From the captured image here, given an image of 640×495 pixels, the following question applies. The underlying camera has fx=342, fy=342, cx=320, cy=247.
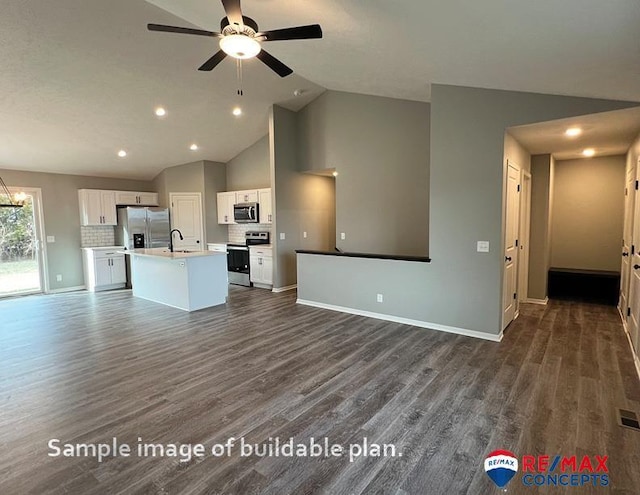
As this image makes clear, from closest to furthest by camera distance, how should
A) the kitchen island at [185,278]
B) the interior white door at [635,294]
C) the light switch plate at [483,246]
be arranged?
the interior white door at [635,294], the light switch plate at [483,246], the kitchen island at [185,278]

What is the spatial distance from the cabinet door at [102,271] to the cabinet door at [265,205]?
137 inches

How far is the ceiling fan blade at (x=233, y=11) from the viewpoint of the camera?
2.21m

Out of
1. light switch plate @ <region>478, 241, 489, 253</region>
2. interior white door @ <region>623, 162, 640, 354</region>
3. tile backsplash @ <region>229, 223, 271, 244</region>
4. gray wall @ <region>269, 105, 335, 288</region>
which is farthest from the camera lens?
tile backsplash @ <region>229, 223, 271, 244</region>

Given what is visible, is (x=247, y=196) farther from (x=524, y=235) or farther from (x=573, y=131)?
(x=573, y=131)

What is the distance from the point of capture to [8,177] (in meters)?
6.53

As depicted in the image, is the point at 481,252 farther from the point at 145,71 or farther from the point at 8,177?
the point at 8,177

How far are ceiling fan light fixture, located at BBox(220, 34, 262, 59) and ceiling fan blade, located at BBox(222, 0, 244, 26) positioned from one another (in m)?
0.09

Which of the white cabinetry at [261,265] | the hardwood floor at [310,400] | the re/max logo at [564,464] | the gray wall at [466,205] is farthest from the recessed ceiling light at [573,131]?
the white cabinetry at [261,265]

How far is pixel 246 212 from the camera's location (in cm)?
748

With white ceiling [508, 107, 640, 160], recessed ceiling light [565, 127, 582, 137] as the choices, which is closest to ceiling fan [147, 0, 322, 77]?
white ceiling [508, 107, 640, 160]

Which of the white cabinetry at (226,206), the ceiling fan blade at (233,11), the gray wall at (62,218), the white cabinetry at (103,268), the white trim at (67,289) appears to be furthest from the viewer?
the white cabinetry at (226,206)

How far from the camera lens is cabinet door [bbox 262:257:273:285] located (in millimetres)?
6883

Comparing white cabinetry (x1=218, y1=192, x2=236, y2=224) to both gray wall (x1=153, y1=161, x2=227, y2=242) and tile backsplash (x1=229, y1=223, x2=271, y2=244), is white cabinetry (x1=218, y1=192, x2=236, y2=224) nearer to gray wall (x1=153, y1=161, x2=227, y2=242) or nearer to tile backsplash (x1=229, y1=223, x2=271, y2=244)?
gray wall (x1=153, y1=161, x2=227, y2=242)

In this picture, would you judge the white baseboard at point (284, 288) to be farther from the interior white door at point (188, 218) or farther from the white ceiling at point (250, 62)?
the white ceiling at point (250, 62)
